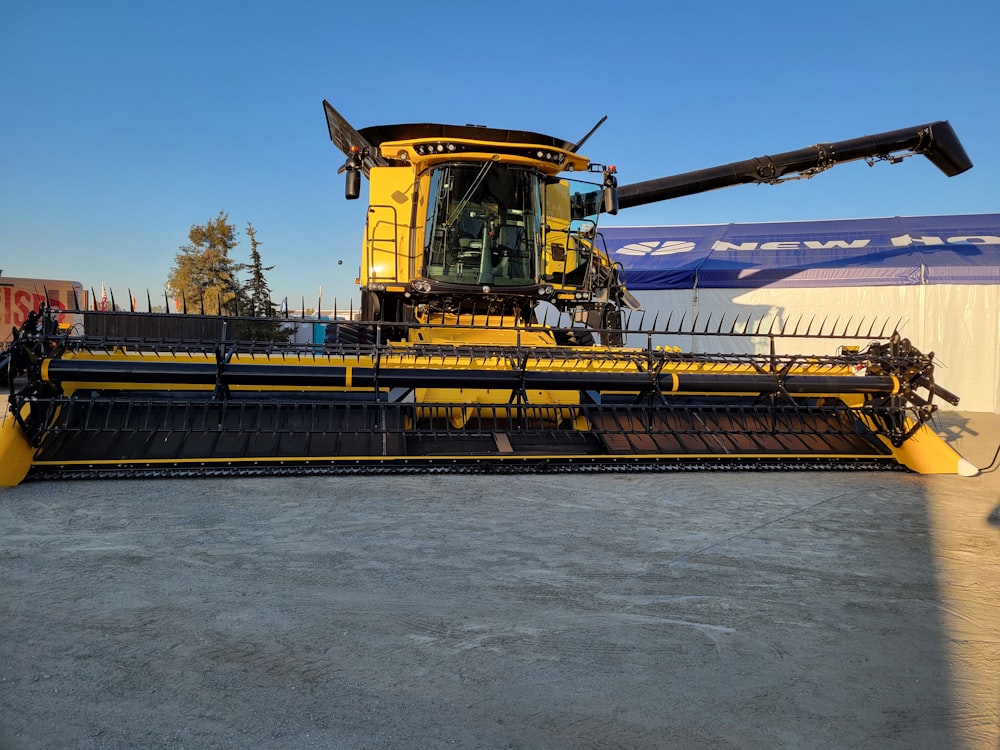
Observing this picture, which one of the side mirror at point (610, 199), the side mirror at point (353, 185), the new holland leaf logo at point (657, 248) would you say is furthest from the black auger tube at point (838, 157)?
the new holland leaf logo at point (657, 248)

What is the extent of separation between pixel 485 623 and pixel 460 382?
125 inches

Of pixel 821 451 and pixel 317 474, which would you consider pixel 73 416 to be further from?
pixel 821 451

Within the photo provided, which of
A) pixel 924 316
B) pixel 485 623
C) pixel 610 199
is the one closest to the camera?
pixel 485 623

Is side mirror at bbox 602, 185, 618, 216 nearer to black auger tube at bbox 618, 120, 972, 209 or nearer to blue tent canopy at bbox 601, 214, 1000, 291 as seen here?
black auger tube at bbox 618, 120, 972, 209

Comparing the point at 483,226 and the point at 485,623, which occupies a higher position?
the point at 483,226

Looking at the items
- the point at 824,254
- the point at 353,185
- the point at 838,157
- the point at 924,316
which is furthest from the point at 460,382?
the point at 824,254

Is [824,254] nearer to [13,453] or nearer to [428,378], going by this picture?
[428,378]

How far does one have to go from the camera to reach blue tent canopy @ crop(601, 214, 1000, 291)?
16312 mm

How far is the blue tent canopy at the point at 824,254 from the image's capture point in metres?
16.3

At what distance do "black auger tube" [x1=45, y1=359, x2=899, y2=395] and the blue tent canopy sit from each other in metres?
11.6

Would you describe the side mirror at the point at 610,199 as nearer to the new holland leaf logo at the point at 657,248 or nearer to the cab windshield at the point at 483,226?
the cab windshield at the point at 483,226

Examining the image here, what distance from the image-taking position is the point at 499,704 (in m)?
2.24

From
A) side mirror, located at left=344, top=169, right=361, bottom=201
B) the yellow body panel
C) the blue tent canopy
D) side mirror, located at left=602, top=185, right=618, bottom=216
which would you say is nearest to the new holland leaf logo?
the blue tent canopy

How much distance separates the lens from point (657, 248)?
20703 mm
